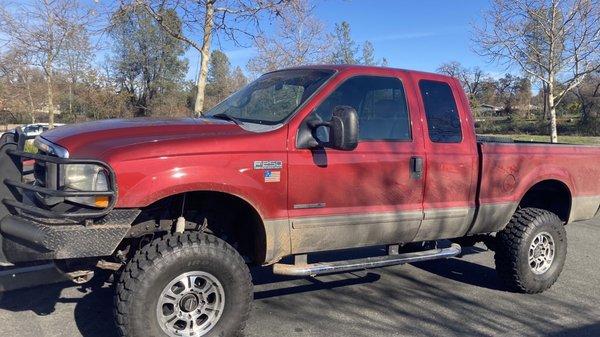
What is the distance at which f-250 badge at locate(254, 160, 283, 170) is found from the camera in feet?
13.1

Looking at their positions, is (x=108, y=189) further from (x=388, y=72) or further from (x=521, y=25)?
(x=521, y=25)

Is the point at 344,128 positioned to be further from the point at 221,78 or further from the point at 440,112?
the point at 221,78

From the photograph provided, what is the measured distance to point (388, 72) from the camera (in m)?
4.95

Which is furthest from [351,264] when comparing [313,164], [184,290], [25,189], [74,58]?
[74,58]

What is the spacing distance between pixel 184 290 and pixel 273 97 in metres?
1.85

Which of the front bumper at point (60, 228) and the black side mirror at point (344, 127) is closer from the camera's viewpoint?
the front bumper at point (60, 228)

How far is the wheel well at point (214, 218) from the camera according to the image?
4.03m

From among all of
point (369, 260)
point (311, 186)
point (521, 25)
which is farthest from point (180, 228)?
point (521, 25)

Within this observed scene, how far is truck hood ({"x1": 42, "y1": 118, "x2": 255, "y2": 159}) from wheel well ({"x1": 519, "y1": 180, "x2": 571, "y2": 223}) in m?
3.49

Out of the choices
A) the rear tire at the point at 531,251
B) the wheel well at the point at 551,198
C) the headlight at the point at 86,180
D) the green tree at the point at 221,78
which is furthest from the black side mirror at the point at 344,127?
the green tree at the point at 221,78

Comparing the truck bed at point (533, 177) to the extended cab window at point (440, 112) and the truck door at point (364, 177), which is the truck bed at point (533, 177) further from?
the truck door at point (364, 177)

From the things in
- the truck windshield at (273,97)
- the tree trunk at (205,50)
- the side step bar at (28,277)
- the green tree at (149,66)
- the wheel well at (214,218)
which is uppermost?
the green tree at (149,66)

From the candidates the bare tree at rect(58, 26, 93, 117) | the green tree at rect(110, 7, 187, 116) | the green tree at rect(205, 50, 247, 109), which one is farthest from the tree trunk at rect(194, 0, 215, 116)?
the green tree at rect(205, 50, 247, 109)

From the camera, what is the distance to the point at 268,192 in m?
4.04
